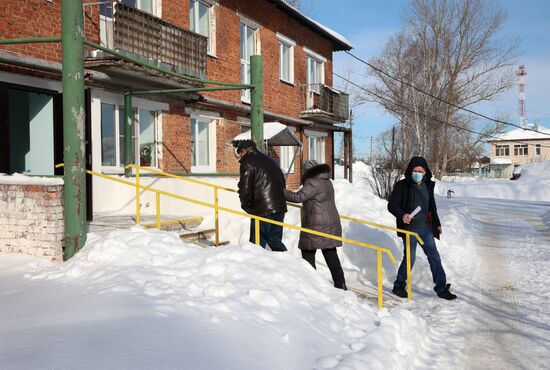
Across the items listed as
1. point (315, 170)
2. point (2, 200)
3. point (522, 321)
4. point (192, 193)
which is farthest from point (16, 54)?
point (522, 321)

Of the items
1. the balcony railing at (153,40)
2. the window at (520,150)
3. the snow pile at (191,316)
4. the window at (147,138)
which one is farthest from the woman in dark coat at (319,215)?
the window at (520,150)

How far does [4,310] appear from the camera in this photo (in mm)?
3637

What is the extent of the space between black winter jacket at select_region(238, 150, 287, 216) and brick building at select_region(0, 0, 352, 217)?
3.35 m

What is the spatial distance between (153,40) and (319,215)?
6433 millimetres

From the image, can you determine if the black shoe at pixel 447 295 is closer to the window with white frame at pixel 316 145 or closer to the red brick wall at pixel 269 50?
the red brick wall at pixel 269 50

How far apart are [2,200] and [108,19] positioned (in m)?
5.61

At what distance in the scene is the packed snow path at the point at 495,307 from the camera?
412cm

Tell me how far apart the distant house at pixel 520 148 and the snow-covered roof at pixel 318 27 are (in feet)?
170

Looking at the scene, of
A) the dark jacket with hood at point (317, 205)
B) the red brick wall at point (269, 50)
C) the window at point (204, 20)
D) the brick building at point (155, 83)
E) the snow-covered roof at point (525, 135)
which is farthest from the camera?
the snow-covered roof at point (525, 135)

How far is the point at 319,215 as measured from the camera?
560 cm

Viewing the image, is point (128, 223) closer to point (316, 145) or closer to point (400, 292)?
point (400, 292)

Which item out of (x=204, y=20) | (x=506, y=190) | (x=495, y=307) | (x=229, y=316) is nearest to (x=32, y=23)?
(x=204, y=20)

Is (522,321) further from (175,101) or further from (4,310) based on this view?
(175,101)

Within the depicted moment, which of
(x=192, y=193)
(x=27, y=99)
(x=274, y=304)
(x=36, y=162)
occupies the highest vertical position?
(x=27, y=99)
